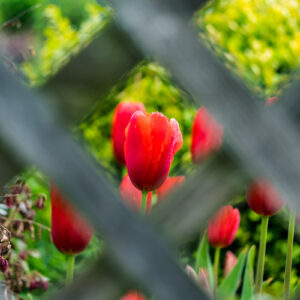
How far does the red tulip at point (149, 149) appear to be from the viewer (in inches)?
30.0

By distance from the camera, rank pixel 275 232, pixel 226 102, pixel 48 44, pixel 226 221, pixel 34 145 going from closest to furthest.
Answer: pixel 34 145, pixel 226 102, pixel 226 221, pixel 275 232, pixel 48 44

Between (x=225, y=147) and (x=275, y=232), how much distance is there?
1177 mm

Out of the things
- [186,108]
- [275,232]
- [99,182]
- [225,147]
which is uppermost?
[99,182]

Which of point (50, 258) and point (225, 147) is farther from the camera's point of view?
point (50, 258)

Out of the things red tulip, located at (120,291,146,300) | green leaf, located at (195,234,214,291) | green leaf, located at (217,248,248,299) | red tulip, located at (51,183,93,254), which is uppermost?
red tulip, located at (51,183,93,254)

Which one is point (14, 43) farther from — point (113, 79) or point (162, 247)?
point (162, 247)

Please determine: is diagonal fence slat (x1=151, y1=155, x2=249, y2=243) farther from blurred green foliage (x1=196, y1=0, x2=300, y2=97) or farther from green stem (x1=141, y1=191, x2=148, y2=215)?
blurred green foliage (x1=196, y1=0, x2=300, y2=97)

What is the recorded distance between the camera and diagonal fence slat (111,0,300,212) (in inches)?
26.2

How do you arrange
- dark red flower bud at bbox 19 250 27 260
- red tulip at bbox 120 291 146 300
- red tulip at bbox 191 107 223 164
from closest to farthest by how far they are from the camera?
red tulip at bbox 120 291 146 300
red tulip at bbox 191 107 223 164
dark red flower bud at bbox 19 250 27 260

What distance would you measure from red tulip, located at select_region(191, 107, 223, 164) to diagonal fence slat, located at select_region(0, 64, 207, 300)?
0.69 ft

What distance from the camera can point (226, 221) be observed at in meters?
1.03

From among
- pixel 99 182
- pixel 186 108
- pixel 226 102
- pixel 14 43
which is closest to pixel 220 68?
pixel 226 102

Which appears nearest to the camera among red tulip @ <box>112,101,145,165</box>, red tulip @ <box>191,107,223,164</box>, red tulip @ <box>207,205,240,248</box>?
red tulip @ <box>191,107,223,164</box>

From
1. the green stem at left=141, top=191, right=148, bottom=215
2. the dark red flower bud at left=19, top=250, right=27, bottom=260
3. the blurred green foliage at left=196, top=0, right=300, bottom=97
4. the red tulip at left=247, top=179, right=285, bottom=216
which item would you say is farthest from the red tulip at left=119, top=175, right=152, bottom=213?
the blurred green foliage at left=196, top=0, right=300, bottom=97
